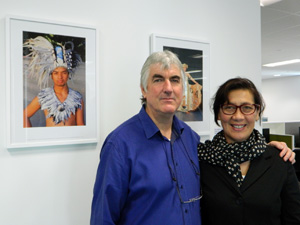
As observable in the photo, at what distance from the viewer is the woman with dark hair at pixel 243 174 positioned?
113cm

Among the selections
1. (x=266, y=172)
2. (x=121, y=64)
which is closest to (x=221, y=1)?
(x=121, y=64)

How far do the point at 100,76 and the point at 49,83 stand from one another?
28 cm

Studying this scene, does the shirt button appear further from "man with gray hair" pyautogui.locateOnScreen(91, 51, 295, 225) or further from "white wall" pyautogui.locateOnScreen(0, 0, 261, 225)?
"white wall" pyautogui.locateOnScreen(0, 0, 261, 225)

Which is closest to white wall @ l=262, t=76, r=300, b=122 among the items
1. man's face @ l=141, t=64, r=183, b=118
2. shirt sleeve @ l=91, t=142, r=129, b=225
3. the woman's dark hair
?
the woman's dark hair

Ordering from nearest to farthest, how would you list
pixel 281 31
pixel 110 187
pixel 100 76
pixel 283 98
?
pixel 110 187 < pixel 100 76 < pixel 281 31 < pixel 283 98

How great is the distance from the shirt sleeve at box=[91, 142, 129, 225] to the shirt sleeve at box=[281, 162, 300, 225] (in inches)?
29.5

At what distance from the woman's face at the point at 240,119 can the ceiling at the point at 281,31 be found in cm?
229

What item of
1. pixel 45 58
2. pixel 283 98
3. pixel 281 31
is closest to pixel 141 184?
pixel 45 58

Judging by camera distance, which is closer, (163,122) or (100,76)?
(163,122)

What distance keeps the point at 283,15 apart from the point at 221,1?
2010 mm

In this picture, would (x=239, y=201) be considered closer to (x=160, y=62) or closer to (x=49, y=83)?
(x=160, y=62)

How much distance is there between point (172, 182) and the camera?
1117 mm

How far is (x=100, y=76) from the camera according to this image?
1460 millimetres

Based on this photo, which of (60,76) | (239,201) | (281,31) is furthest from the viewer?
(281,31)
